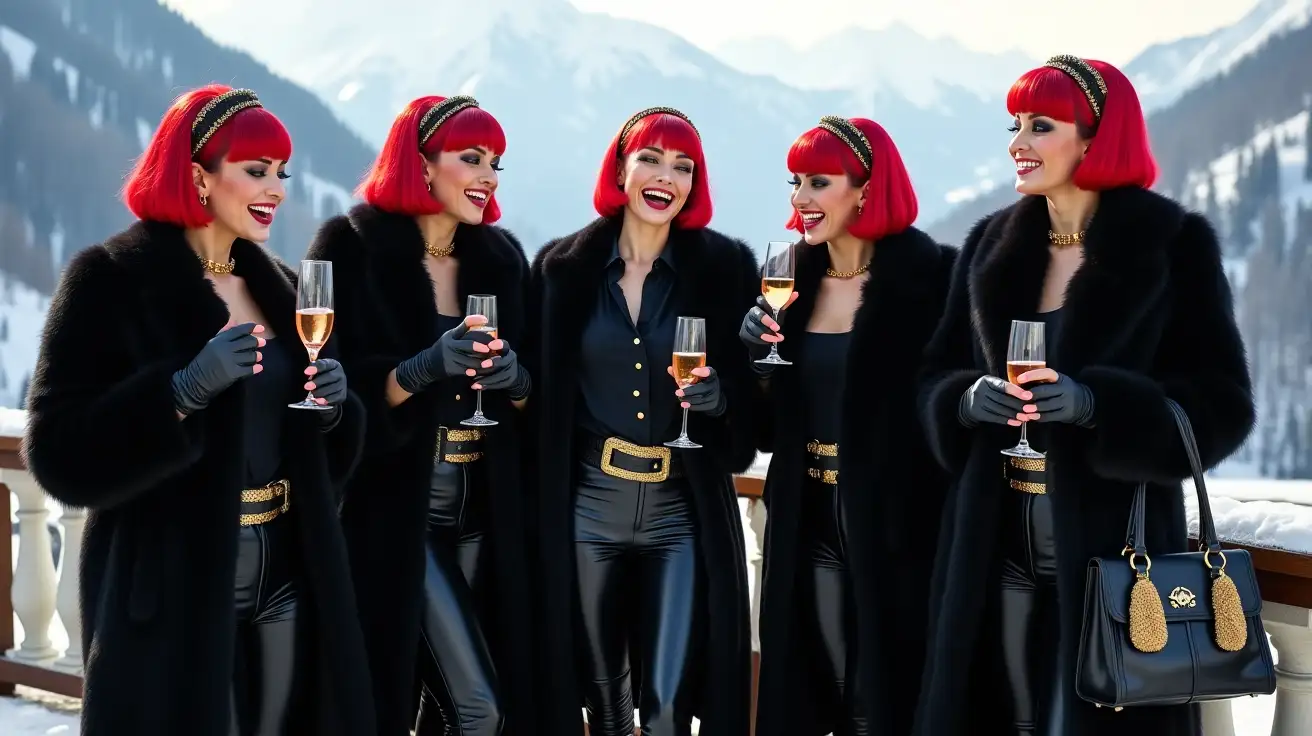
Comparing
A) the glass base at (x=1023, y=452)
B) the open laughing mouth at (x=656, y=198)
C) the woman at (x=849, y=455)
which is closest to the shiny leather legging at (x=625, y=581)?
the woman at (x=849, y=455)

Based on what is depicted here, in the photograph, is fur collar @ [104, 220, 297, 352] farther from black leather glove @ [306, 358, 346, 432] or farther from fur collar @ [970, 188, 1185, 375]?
fur collar @ [970, 188, 1185, 375]

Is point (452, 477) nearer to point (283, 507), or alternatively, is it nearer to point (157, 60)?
point (283, 507)

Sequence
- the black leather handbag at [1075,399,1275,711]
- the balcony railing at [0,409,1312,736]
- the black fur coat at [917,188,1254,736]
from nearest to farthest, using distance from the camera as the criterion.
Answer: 1. the black leather handbag at [1075,399,1275,711]
2. the black fur coat at [917,188,1254,736]
3. the balcony railing at [0,409,1312,736]

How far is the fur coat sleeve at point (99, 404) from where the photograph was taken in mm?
3184

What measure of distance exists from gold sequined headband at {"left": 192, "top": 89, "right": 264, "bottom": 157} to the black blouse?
144cm

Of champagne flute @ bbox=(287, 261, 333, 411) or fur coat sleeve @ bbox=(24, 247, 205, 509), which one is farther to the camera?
champagne flute @ bbox=(287, 261, 333, 411)

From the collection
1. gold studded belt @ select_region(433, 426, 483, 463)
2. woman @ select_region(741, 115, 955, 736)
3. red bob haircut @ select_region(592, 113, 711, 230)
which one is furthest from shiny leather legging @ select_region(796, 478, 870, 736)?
gold studded belt @ select_region(433, 426, 483, 463)

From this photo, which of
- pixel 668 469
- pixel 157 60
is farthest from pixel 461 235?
pixel 157 60

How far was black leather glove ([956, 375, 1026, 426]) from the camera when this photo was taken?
3.31 meters

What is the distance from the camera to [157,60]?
251 feet

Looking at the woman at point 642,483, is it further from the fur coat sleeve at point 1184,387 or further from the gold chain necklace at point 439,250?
the fur coat sleeve at point 1184,387

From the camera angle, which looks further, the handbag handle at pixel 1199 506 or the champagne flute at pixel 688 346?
the champagne flute at pixel 688 346

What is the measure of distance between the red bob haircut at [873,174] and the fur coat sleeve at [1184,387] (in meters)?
1.08

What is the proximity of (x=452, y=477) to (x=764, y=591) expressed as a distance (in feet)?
3.87
